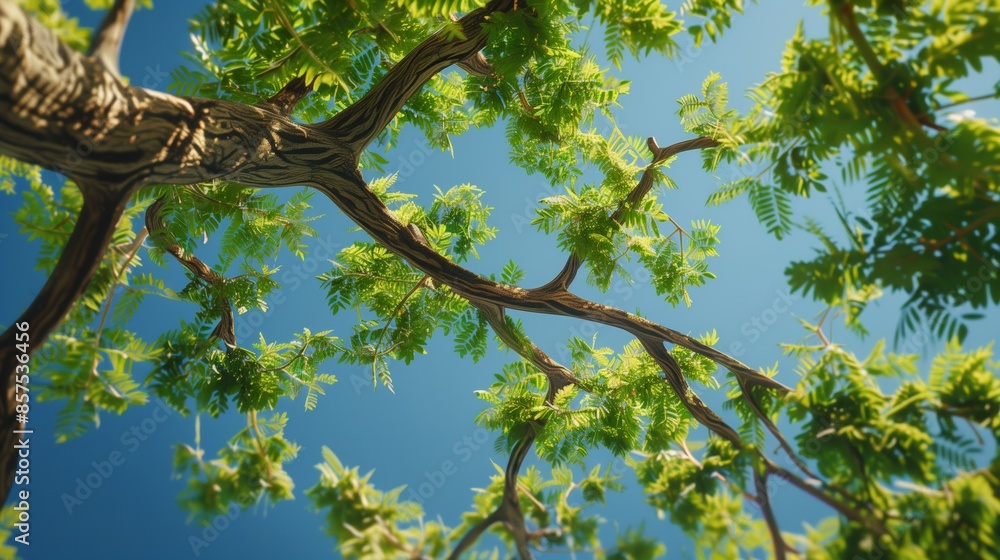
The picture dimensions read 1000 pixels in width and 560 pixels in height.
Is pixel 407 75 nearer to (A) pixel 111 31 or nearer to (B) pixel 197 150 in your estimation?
(B) pixel 197 150

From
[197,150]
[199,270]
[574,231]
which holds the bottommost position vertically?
[197,150]

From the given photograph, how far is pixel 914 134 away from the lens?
0.82m

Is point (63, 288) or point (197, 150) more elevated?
point (197, 150)

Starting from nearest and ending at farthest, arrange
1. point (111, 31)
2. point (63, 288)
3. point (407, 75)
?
point (111, 31), point (63, 288), point (407, 75)

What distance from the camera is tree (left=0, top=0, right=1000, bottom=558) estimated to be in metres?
0.80

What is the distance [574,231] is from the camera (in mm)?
1701

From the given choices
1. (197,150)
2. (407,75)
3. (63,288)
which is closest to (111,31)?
(197,150)

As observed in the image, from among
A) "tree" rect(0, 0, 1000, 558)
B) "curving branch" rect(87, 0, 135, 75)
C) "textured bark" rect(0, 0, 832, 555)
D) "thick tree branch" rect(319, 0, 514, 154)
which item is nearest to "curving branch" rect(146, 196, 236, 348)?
"tree" rect(0, 0, 1000, 558)

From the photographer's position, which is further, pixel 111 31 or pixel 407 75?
pixel 407 75

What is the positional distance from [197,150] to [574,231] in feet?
3.40

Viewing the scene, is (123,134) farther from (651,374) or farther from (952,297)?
(651,374)

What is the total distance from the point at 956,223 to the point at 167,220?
1811mm

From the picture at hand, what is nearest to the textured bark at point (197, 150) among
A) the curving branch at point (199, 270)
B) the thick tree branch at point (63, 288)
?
the thick tree branch at point (63, 288)

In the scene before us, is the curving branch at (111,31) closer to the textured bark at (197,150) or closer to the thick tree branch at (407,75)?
the textured bark at (197,150)
